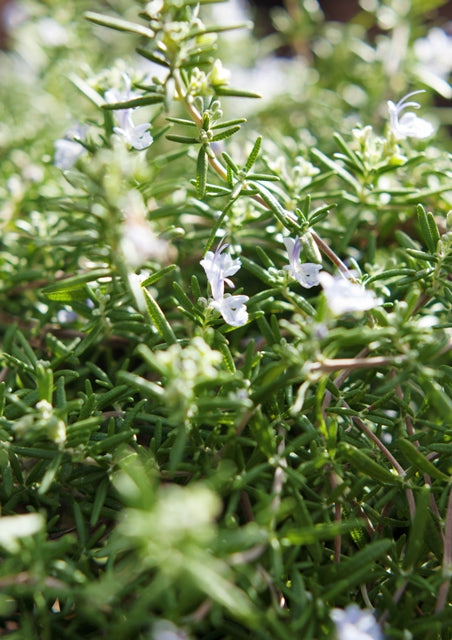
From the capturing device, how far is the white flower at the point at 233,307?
2.79 ft

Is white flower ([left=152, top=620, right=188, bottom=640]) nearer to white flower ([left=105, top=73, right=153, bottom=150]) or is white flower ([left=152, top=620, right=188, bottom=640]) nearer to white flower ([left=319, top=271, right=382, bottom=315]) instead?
white flower ([left=319, top=271, right=382, bottom=315])

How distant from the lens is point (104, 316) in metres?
0.95

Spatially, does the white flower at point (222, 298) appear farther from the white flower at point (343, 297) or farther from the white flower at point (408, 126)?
the white flower at point (408, 126)

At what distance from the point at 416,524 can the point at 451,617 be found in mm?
118

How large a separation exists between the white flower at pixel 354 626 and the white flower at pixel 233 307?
1.29 ft

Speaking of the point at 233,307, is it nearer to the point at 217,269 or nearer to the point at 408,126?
the point at 217,269

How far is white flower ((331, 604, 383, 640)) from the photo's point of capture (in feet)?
2.05

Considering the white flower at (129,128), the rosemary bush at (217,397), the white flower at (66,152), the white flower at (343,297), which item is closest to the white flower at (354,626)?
the rosemary bush at (217,397)

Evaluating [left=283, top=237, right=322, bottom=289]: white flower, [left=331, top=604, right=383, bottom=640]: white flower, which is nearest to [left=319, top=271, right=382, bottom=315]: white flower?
[left=283, top=237, right=322, bottom=289]: white flower

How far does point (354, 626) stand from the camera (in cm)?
65

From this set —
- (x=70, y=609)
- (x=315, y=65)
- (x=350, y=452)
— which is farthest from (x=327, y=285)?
(x=315, y=65)

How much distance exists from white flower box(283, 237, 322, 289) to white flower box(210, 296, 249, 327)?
0.09 m

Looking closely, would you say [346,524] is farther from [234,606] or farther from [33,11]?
[33,11]

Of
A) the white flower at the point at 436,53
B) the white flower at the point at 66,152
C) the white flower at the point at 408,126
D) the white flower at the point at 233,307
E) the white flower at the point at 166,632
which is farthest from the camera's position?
the white flower at the point at 436,53
